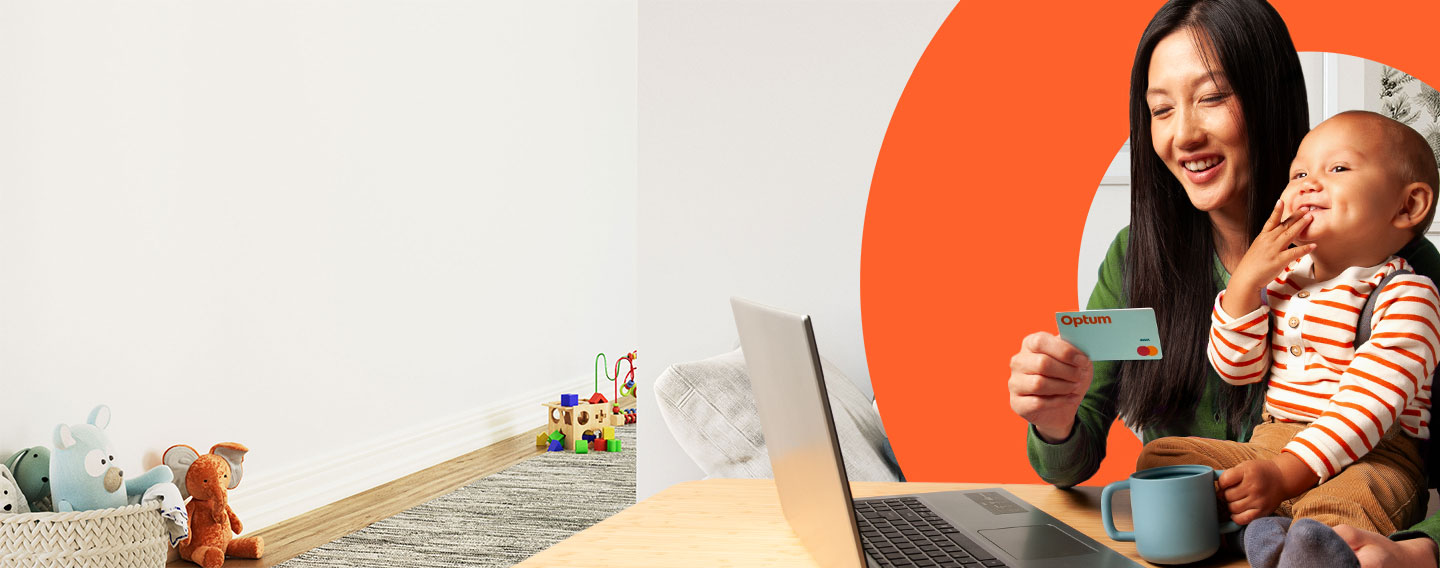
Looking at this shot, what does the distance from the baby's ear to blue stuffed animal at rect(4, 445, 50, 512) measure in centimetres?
273

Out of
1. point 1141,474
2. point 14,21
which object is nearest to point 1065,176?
point 1141,474

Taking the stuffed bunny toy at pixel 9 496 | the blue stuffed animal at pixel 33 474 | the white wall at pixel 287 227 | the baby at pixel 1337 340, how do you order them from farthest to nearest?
the white wall at pixel 287 227 → the blue stuffed animal at pixel 33 474 → the stuffed bunny toy at pixel 9 496 → the baby at pixel 1337 340

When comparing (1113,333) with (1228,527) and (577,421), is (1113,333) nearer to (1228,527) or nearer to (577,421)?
(1228,527)

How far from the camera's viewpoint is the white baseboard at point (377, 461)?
3.16 metres

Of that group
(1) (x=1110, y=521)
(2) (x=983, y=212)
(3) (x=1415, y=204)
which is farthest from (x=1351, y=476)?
(2) (x=983, y=212)

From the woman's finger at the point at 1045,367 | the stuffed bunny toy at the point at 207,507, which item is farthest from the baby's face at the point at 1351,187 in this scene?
the stuffed bunny toy at the point at 207,507

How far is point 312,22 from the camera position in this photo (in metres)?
3.39

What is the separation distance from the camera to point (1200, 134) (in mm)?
1427

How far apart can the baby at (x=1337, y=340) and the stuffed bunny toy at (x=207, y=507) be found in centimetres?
250

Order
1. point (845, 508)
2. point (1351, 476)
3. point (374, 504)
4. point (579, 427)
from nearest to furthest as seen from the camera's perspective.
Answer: point (845, 508) < point (1351, 476) < point (374, 504) < point (579, 427)

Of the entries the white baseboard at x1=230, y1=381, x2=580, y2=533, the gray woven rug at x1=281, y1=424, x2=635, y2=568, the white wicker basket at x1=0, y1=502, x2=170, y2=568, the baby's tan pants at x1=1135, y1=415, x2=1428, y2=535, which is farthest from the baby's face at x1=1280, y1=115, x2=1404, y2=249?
the white baseboard at x1=230, y1=381, x2=580, y2=533

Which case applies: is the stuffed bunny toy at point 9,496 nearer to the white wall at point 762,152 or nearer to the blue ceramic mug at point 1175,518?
the white wall at point 762,152

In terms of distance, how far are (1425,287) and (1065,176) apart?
1.03m

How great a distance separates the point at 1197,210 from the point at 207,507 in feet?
8.36
